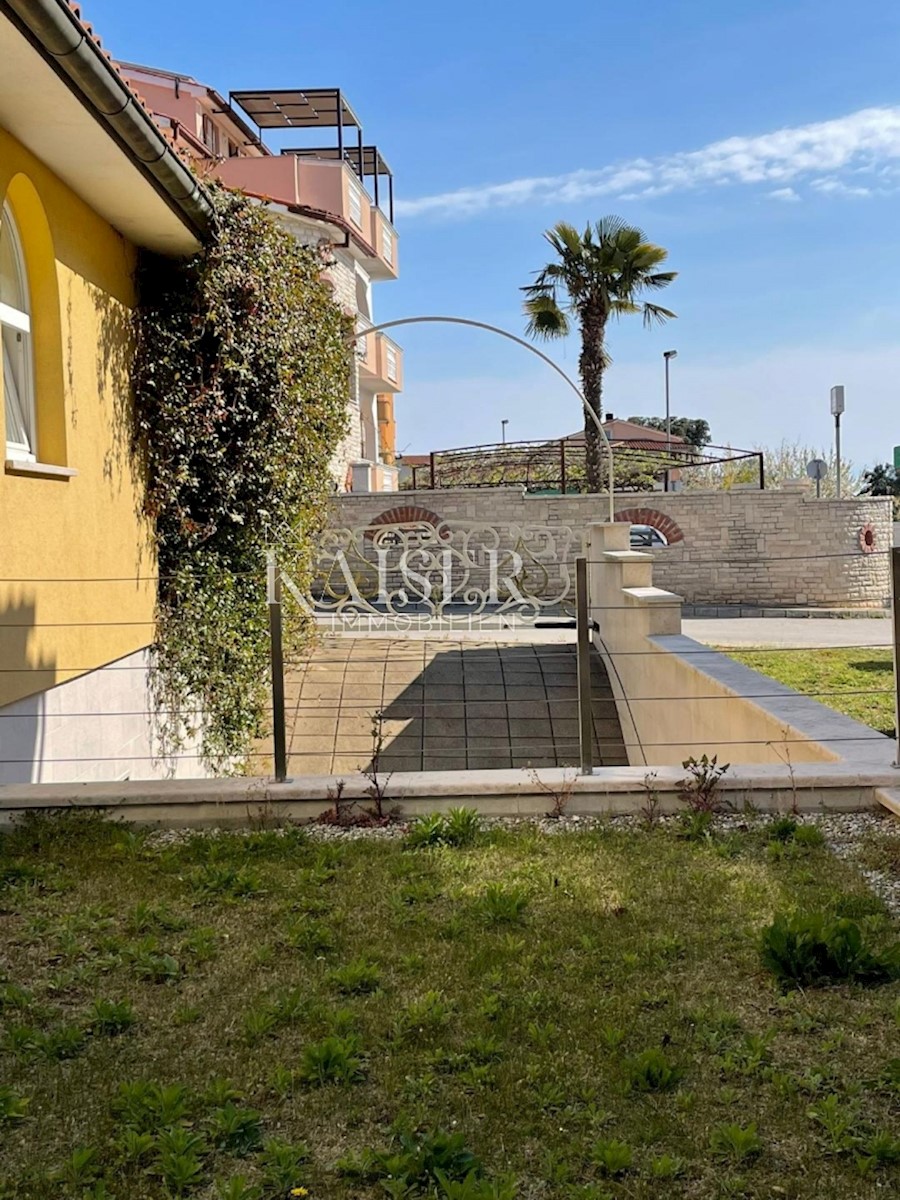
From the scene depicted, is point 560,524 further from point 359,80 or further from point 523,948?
point 523,948

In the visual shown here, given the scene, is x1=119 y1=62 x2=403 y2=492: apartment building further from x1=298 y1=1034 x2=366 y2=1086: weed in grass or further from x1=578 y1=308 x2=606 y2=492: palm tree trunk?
x1=298 y1=1034 x2=366 y2=1086: weed in grass

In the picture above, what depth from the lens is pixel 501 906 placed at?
3.78 metres

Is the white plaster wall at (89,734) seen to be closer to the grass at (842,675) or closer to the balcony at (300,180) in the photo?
the grass at (842,675)

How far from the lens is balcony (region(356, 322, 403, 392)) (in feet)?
92.2

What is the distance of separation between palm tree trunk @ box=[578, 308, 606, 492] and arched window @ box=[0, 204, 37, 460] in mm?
18681

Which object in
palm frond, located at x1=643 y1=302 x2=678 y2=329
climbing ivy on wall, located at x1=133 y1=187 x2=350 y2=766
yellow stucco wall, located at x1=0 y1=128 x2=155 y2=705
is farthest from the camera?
palm frond, located at x1=643 y1=302 x2=678 y2=329

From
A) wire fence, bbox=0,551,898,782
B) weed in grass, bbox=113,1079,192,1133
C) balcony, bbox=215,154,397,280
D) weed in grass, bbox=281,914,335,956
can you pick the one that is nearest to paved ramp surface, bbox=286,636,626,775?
wire fence, bbox=0,551,898,782

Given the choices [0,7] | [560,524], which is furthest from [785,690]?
[560,524]

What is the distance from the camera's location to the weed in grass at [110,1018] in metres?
3.03

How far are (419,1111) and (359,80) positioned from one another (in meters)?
27.2

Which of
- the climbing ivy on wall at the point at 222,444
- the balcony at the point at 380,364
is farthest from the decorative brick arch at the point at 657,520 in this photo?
the climbing ivy on wall at the point at 222,444

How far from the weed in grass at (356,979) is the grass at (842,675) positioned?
614 cm

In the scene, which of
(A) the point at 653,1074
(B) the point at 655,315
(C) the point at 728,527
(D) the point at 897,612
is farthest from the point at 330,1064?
(B) the point at 655,315

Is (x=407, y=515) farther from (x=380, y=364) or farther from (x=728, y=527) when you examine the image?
(x=380, y=364)
